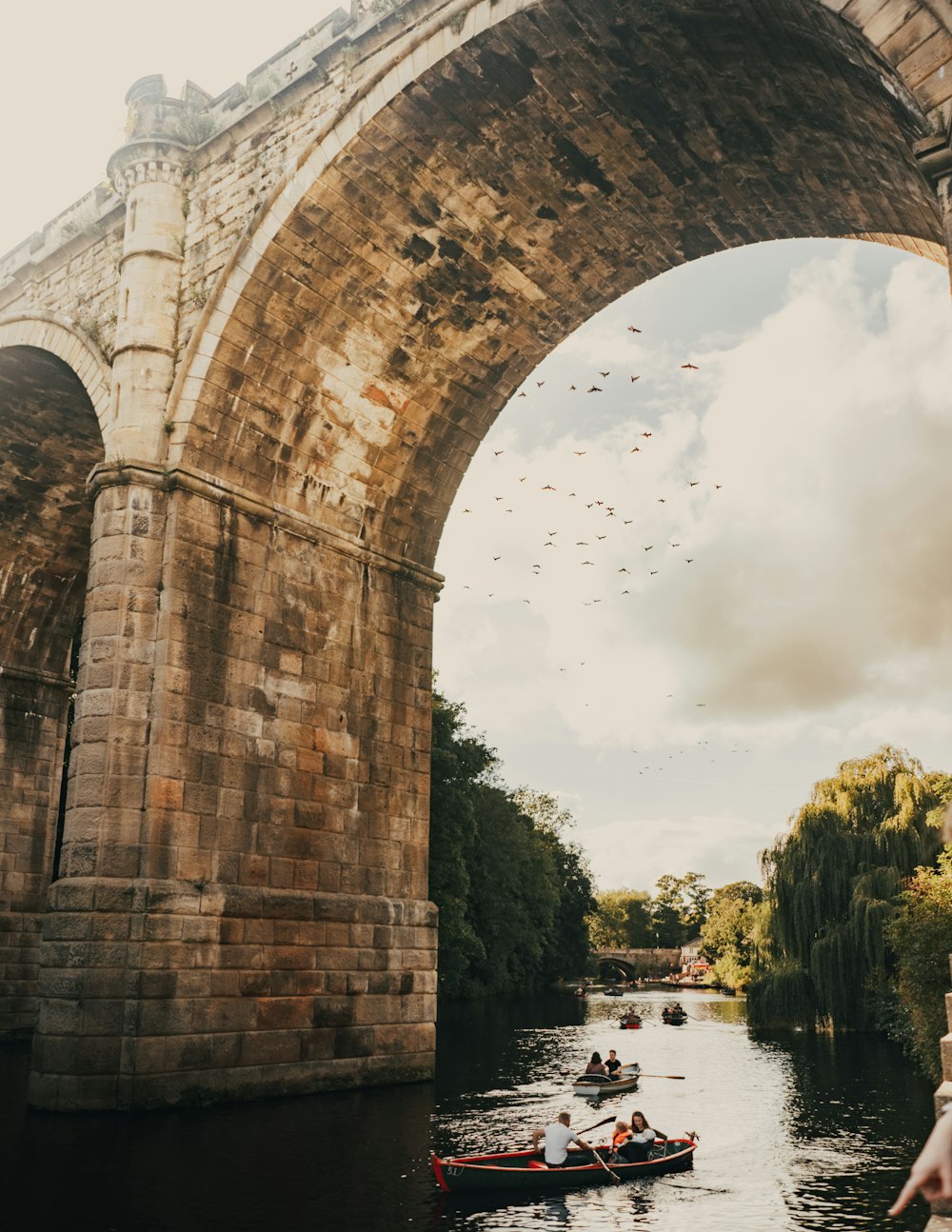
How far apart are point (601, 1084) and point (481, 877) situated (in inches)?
798

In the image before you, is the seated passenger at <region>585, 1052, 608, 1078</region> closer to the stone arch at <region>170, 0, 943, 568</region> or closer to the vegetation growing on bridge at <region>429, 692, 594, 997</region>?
the stone arch at <region>170, 0, 943, 568</region>

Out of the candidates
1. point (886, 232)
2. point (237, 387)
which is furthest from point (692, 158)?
point (237, 387)

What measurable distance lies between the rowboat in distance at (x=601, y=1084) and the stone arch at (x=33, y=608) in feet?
30.0

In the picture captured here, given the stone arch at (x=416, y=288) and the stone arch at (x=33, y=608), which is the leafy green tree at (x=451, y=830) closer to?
the stone arch at (x=33, y=608)

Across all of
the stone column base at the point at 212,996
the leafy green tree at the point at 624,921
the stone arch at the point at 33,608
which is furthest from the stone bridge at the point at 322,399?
the leafy green tree at the point at 624,921

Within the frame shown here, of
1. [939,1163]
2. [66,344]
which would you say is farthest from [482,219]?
[939,1163]

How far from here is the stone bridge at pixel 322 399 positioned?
1069cm

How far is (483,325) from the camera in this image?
46.5 feet

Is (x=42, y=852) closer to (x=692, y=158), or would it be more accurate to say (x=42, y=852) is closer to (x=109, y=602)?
(x=109, y=602)

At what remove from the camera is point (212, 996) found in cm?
1116

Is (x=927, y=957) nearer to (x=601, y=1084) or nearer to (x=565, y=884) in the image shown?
(x=601, y=1084)

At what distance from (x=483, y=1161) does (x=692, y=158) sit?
9865mm

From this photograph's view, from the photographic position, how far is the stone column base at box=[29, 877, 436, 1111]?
412 inches

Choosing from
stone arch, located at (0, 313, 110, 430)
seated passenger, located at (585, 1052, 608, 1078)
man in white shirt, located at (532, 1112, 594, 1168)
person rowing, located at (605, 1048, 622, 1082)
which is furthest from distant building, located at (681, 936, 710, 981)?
man in white shirt, located at (532, 1112, 594, 1168)
